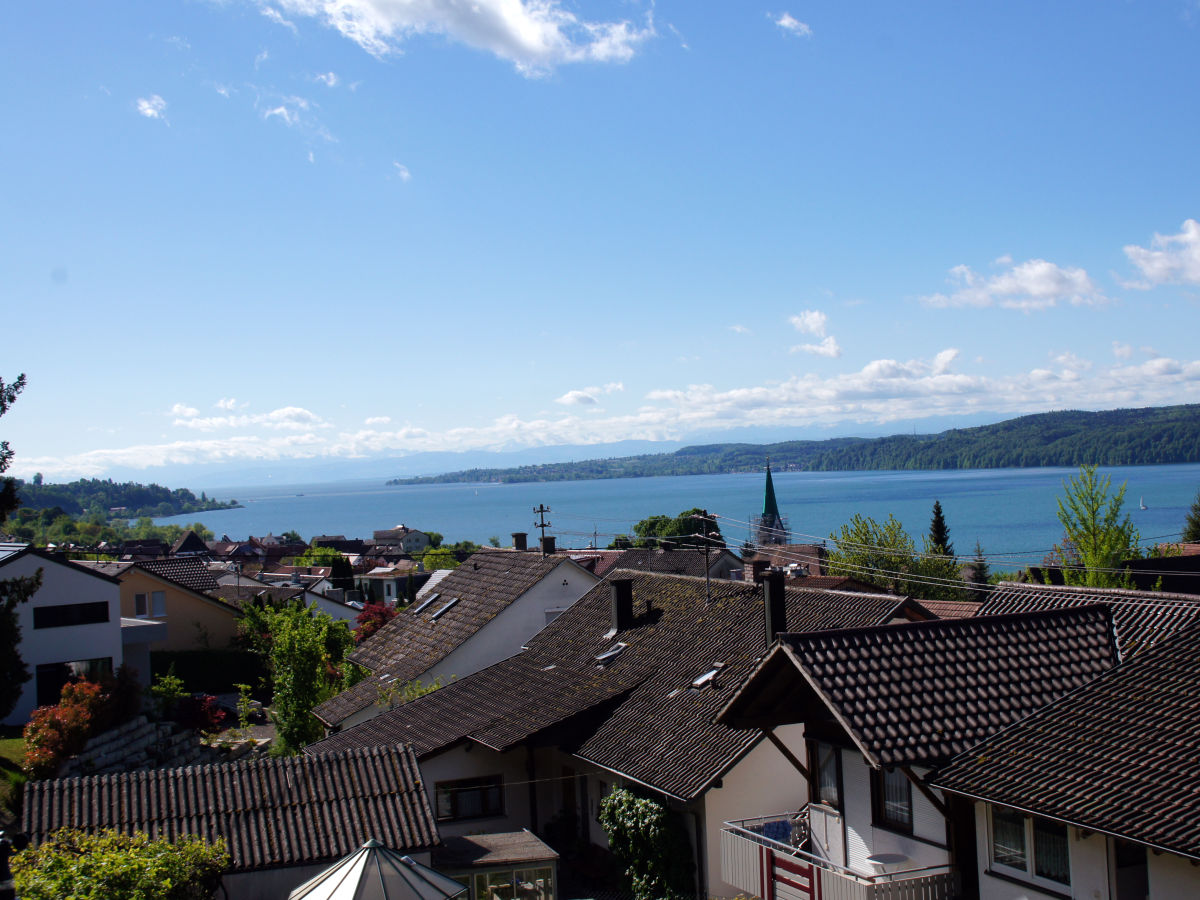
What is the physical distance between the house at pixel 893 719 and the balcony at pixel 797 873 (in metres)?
0.02

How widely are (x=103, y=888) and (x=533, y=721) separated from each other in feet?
37.5

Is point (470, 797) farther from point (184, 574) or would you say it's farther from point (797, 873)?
point (184, 574)

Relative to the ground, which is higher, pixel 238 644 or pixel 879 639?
pixel 879 639

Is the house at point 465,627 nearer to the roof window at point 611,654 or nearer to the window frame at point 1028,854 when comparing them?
the roof window at point 611,654

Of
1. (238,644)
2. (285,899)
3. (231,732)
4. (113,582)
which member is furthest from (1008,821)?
(238,644)

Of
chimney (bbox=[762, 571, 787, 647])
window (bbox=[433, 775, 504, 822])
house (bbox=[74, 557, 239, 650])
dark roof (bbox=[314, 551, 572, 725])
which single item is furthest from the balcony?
house (bbox=[74, 557, 239, 650])

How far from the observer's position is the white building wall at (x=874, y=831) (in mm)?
12875

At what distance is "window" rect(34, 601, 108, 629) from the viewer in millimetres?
33781

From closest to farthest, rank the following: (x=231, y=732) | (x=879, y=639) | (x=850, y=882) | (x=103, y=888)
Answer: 1. (x=103, y=888)
2. (x=850, y=882)
3. (x=879, y=639)
4. (x=231, y=732)

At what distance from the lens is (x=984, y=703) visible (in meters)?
12.9

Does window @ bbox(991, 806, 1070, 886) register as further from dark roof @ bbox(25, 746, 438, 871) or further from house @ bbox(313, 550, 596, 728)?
house @ bbox(313, 550, 596, 728)

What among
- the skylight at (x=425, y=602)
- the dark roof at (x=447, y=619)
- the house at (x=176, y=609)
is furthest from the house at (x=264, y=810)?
the house at (x=176, y=609)

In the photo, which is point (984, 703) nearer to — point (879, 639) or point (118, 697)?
point (879, 639)

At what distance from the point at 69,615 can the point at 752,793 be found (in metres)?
26.9
